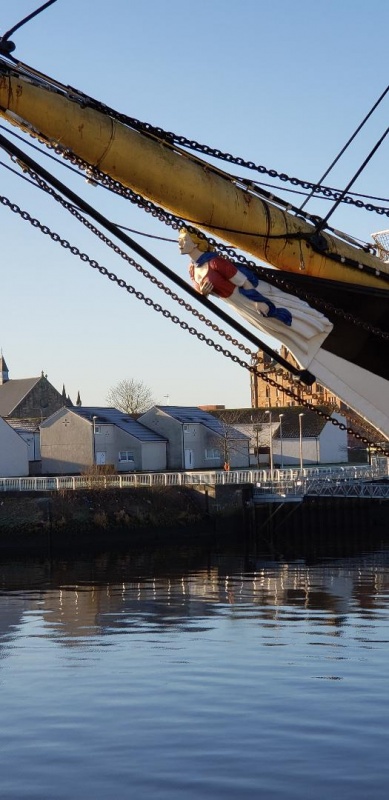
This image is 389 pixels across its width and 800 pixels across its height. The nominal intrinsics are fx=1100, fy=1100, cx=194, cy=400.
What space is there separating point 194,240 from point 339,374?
259 cm

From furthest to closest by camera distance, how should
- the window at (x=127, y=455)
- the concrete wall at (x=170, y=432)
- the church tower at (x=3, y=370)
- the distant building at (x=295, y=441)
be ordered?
the church tower at (x=3, y=370)
the distant building at (x=295, y=441)
the concrete wall at (x=170, y=432)
the window at (x=127, y=455)

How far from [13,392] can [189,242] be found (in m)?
89.2

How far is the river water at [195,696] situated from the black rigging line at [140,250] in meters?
4.67

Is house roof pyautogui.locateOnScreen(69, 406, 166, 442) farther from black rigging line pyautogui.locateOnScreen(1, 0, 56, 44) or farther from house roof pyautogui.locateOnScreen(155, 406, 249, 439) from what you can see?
black rigging line pyautogui.locateOnScreen(1, 0, 56, 44)

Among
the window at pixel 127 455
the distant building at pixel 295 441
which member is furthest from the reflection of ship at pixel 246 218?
the distant building at pixel 295 441

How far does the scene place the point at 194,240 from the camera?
13.7 metres

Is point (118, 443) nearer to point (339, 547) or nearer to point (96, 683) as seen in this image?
point (339, 547)

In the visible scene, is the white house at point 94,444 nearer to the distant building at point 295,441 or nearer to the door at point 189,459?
the door at point 189,459

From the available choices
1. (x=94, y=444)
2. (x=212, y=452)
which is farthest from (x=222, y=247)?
(x=212, y=452)

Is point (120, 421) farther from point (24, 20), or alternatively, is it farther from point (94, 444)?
point (24, 20)

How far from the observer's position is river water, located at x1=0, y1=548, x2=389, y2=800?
12.5 metres

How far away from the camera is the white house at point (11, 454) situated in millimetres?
69125

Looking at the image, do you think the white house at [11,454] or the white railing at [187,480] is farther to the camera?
the white house at [11,454]

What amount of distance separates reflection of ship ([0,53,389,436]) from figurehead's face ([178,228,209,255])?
2.00 feet
